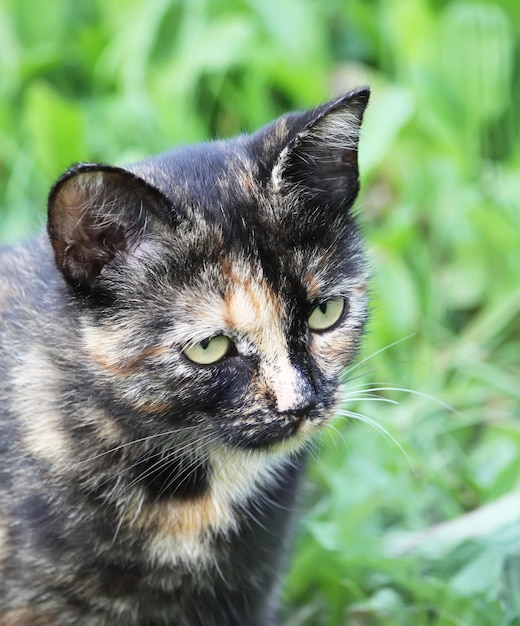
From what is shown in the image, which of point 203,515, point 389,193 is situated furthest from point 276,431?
point 389,193

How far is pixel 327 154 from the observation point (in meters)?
1.57

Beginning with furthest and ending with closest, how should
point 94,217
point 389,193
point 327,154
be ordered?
point 389,193
point 327,154
point 94,217

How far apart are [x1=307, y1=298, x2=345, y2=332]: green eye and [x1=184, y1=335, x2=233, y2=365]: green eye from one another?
16 cm

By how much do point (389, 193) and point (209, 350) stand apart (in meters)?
1.87

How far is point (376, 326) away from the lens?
8.46 ft

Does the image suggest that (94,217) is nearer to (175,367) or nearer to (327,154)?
(175,367)

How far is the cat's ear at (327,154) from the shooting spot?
4.86ft

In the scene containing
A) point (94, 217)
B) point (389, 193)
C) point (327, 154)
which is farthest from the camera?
point (389, 193)

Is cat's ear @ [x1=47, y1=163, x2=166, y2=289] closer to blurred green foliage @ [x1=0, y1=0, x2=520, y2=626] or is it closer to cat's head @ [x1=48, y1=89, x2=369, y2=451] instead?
cat's head @ [x1=48, y1=89, x2=369, y2=451]

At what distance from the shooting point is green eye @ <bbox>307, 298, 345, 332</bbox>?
5.12 ft

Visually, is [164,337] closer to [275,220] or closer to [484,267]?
[275,220]

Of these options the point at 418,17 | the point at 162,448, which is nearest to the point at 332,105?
the point at 162,448

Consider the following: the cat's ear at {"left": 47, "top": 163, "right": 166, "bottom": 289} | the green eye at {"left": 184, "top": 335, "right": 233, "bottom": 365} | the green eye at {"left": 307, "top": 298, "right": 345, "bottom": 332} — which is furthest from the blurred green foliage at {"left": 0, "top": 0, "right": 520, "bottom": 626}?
the cat's ear at {"left": 47, "top": 163, "right": 166, "bottom": 289}

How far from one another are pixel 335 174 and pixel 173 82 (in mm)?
1720
